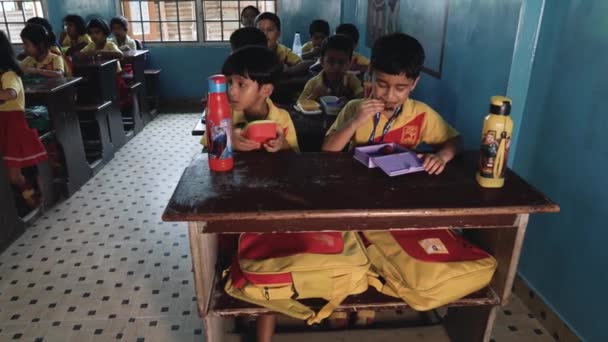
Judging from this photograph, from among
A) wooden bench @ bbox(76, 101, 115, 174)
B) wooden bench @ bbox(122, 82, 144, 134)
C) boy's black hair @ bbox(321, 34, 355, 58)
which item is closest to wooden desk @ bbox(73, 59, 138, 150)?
wooden bench @ bbox(76, 101, 115, 174)

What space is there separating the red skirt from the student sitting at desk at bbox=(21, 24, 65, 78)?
114cm

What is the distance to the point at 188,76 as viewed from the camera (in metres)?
6.64

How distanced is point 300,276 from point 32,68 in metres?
3.82

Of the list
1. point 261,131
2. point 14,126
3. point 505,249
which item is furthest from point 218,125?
point 14,126

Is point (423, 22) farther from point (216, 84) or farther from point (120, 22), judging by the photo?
Result: point (120, 22)

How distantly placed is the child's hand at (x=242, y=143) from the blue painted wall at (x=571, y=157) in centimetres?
130

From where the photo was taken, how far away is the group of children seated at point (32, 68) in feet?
9.65

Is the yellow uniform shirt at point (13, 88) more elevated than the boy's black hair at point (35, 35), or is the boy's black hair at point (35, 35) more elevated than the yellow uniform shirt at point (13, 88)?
the boy's black hair at point (35, 35)

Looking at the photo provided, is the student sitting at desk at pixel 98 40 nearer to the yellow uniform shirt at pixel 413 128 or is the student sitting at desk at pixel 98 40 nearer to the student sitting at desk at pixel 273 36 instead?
the student sitting at desk at pixel 273 36

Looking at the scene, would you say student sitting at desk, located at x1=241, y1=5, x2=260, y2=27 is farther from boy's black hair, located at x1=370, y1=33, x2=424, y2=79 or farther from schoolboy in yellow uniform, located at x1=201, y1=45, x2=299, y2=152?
boy's black hair, located at x1=370, y1=33, x2=424, y2=79

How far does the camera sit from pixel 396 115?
188 cm

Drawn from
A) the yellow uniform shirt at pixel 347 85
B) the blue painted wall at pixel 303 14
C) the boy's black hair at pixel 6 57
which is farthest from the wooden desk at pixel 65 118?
the blue painted wall at pixel 303 14

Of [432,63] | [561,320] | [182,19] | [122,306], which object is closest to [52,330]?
[122,306]

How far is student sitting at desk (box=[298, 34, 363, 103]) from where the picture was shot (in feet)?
10.4
